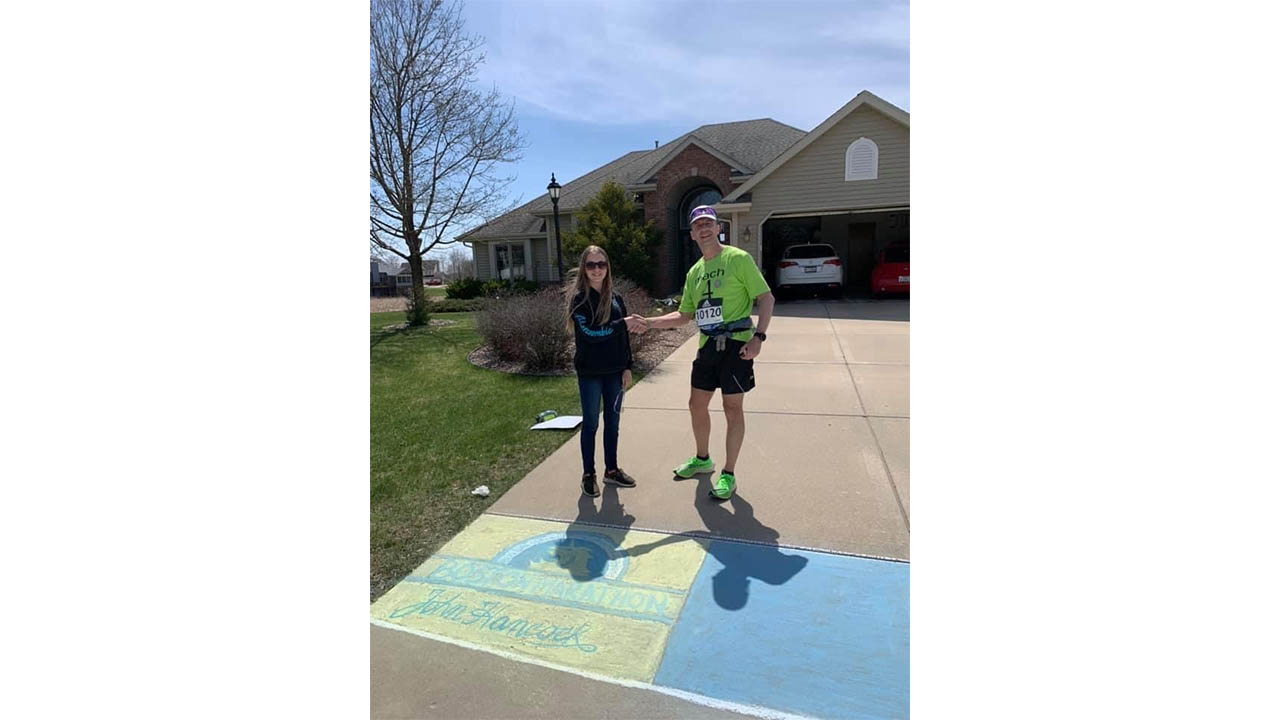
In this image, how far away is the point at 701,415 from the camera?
3832mm

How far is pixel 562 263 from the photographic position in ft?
57.5

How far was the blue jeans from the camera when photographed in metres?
3.66

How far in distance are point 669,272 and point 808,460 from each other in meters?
14.9

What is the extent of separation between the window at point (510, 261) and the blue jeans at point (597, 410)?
20.8 m

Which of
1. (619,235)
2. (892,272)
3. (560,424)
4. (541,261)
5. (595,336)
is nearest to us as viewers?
(595,336)

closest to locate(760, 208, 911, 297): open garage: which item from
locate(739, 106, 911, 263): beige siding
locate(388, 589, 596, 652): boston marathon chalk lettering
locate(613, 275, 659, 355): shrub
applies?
locate(739, 106, 911, 263): beige siding

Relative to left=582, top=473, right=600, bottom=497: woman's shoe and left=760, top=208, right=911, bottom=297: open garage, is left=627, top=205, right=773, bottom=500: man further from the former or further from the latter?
left=760, top=208, right=911, bottom=297: open garage

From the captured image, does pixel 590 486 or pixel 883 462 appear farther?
pixel 883 462

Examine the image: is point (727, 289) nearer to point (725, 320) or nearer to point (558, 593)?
point (725, 320)

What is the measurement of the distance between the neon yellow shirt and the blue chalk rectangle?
1.32 metres

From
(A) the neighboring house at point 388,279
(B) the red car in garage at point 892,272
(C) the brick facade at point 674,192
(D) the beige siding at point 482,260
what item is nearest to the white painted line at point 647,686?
(B) the red car in garage at point 892,272

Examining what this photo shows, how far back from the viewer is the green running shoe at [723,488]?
360cm

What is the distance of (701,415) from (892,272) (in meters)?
12.9

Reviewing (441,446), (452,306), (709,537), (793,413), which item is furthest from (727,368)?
(452,306)
